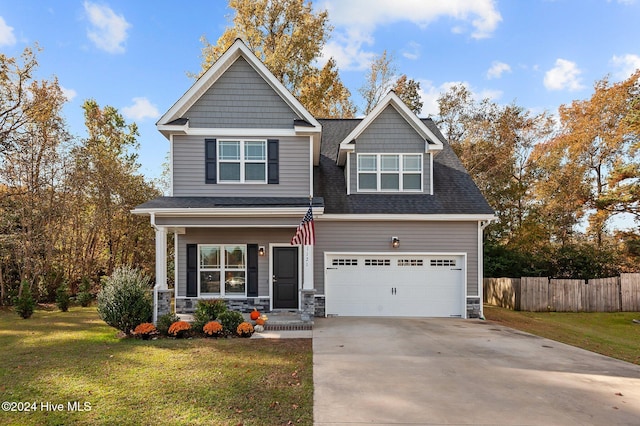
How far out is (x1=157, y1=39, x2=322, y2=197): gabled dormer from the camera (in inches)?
471

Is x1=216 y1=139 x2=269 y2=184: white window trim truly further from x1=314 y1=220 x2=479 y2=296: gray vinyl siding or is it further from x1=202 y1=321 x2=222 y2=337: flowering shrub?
x1=202 y1=321 x2=222 y2=337: flowering shrub

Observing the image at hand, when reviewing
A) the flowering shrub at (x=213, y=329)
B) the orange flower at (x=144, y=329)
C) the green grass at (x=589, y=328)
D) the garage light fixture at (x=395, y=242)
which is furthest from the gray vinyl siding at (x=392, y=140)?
A: the orange flower at (x=144, y=329)

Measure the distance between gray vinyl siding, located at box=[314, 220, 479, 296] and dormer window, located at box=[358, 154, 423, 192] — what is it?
139cm

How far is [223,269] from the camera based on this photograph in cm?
1198

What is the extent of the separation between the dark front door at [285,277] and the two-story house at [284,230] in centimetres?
3

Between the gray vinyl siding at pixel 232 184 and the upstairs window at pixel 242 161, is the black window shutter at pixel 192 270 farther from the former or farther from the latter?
the upstairs window at pixel 242 161

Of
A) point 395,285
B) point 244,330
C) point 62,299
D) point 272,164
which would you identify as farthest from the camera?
point 62,299

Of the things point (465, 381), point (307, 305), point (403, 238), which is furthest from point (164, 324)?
point (403, 238)

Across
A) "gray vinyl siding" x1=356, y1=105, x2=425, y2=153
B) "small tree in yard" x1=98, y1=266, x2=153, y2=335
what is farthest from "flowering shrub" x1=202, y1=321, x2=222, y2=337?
"gray vinyl siding" x1=356, y1=105, x2=425, y2=153

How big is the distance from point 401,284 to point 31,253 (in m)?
14.6

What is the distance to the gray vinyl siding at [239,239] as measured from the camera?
11922 millimetres

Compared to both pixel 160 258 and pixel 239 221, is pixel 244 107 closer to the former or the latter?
pixel 239 221

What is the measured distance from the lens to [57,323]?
11.1m

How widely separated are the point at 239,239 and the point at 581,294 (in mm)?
13909
